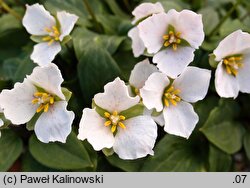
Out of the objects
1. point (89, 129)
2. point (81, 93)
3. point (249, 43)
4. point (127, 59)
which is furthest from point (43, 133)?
point (249, 43)

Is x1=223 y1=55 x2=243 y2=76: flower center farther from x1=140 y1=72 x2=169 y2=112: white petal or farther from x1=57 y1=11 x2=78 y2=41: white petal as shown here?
x1=57 y1=11 x2=78 y2=41: white petal

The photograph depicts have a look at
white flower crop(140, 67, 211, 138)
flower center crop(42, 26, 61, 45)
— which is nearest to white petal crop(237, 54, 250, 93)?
white flower crop(140, 67, 211, 138)

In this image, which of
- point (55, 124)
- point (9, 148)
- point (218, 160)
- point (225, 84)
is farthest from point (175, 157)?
point (9, 148)

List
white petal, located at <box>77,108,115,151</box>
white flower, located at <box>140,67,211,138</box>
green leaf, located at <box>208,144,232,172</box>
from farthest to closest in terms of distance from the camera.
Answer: green leaf, located at <box>208,144,232,172</box> → white flower, located at <box>140,67,211,138</box> → white petal, located at <box>77,108,115,151</box>
